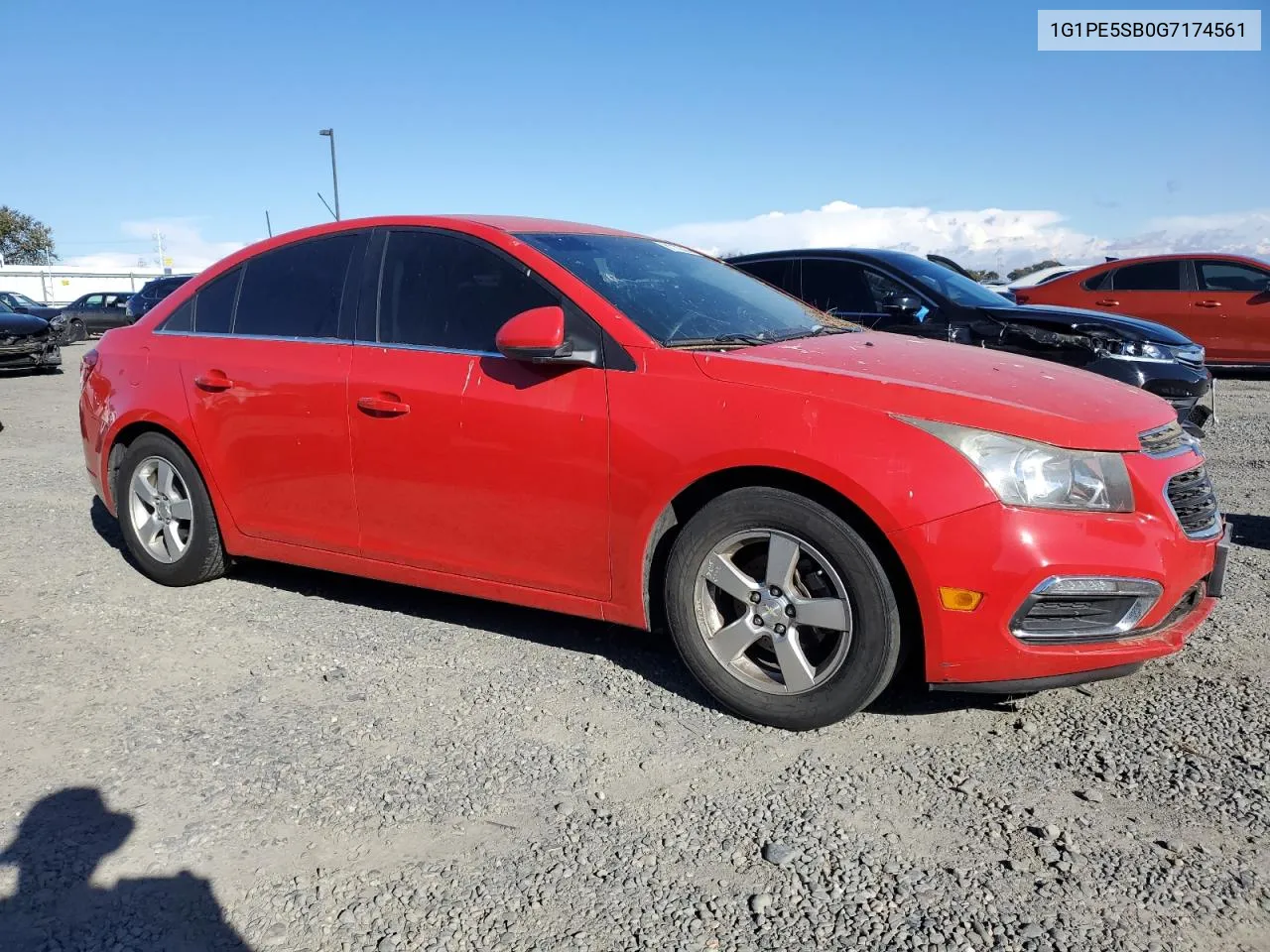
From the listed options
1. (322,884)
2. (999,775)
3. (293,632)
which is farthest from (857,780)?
(293,632)

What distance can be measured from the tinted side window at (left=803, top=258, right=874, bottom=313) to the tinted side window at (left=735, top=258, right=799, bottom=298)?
0.08m

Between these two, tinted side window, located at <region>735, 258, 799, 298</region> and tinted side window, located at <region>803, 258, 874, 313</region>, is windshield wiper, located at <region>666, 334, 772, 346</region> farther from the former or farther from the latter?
tinted side window, located at <region>735, 258, 799, 298</region>

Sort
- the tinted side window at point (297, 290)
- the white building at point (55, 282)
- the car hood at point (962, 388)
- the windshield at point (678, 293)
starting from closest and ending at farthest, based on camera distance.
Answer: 1. the car hood at point (962, 388)
2. the windshield at point (678, 293)
3. the tinted side window at point (297, 290)
4. the white building at point (55, 282)

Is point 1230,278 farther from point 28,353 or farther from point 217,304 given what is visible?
point 28,353

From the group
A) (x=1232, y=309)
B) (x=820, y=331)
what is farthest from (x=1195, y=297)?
(x=820, y=331)

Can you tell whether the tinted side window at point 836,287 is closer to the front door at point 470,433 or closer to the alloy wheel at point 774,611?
the front door at point 470,433

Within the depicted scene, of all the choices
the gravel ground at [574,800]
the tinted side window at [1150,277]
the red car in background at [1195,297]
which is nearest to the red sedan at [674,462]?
the gravel ground at [574,800]

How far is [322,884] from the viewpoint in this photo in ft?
8.21

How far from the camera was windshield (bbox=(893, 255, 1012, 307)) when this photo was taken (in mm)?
7820

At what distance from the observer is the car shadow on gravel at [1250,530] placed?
5284 millimetres

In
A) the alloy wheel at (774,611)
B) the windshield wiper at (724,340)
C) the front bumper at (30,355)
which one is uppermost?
the front bumper at (30,355)

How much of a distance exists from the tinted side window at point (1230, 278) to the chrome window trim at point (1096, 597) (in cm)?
1160

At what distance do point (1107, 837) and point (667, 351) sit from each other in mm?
1924

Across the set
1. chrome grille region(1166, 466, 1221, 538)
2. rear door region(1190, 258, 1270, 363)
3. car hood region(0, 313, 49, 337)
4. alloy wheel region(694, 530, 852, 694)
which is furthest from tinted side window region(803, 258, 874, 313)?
car hood region(0, 313, 49, 337)
